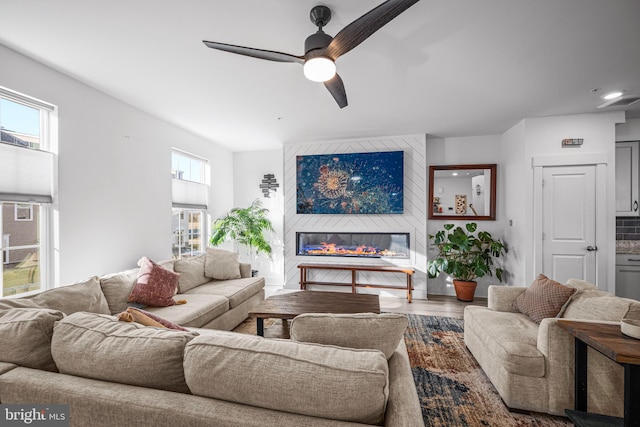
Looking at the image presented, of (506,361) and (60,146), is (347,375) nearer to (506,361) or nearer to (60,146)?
(506,361)

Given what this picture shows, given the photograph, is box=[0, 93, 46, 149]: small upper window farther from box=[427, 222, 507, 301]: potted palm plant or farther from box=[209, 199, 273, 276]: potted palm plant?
box=[427, 222, 507, 301]: potted palm plant

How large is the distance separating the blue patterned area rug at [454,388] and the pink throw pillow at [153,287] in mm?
2349

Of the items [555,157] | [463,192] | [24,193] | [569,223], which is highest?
[555,157]

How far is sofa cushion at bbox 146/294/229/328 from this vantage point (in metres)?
2.51

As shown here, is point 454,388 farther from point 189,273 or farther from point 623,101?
point 623,101

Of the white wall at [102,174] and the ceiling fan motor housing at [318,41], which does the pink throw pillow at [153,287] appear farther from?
the ceiling fan motor housing at [318,41]

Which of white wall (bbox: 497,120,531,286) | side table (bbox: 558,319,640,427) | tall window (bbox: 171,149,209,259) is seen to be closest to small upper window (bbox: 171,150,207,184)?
tall window (bbox: 171,149,209,259)

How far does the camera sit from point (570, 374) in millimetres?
1821

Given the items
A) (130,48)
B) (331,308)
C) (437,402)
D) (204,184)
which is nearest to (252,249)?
(204,184)

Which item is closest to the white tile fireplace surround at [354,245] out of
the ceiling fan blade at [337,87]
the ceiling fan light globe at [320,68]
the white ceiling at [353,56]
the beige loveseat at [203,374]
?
the white ceiling at [353,56]

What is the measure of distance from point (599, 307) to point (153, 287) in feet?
11.7

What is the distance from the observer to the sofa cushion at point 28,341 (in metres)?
1.13

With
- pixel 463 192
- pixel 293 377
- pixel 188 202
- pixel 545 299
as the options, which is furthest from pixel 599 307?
pixel 188 202

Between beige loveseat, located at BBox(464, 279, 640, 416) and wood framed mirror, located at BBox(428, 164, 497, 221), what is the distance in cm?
272
